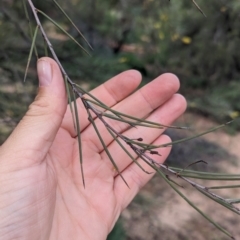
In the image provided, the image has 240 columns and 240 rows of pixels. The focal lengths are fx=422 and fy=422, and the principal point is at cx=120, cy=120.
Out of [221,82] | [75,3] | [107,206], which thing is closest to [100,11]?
[75,3]

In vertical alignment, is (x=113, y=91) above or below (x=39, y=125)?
below

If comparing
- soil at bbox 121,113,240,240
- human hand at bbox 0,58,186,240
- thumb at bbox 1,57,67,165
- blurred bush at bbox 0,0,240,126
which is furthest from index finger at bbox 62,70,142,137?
blurred bush at bbox 0,0,240,126

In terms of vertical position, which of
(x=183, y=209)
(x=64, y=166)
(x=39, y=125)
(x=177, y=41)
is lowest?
(x=183, y=209)

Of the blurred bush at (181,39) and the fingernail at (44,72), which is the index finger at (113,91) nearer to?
the fingernail at (44,72)

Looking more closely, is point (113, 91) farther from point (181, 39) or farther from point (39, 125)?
point (181, 39)

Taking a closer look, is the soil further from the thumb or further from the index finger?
the thumb

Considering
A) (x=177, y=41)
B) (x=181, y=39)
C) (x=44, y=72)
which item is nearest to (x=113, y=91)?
(x=44, y=72)

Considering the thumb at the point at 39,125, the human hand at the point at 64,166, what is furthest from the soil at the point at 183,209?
the thumb at the point at 39,125

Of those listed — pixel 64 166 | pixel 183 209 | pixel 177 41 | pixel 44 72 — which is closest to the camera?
pixel 44 72
